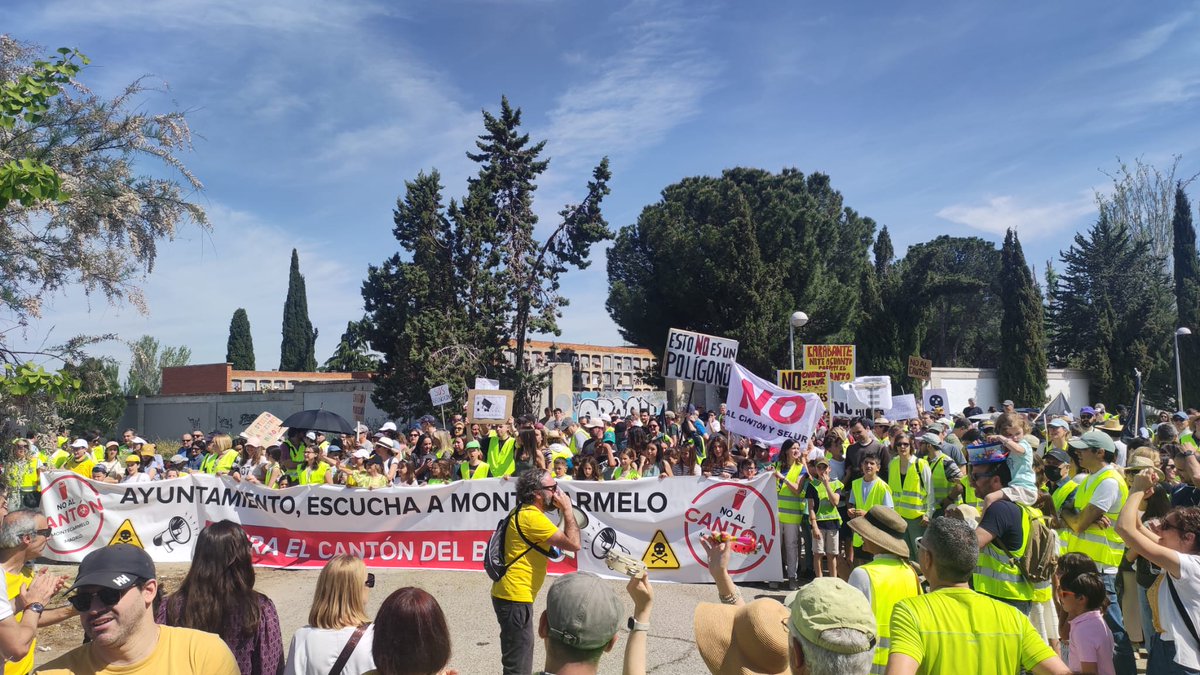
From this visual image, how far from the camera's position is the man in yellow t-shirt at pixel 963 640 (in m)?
3.07

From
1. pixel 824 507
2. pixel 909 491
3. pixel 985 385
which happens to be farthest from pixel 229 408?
pixel 985 385

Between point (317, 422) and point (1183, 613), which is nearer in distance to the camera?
point (1183, 613)

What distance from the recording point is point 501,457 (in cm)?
1120

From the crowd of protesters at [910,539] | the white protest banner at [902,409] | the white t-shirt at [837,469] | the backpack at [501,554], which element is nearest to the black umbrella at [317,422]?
the crowd of protesters at [910,539]

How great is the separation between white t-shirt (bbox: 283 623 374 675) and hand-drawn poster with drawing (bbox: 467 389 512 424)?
12.1m

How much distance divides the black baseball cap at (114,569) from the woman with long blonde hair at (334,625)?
0.74 metres

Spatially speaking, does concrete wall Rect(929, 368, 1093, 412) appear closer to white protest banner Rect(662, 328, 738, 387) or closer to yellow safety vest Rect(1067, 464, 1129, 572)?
white protest banner Rect(662, 328, 738, 387)

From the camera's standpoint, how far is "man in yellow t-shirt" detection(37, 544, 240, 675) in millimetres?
2721

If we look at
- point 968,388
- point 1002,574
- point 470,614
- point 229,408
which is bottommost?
point 470,614

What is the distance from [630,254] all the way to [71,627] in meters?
40.4

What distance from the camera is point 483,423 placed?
16688 mm

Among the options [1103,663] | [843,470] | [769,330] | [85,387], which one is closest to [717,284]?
[769,330]

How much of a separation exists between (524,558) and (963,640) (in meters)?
2.93

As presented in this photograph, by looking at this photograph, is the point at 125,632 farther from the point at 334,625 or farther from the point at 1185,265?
the point at 1185,265
